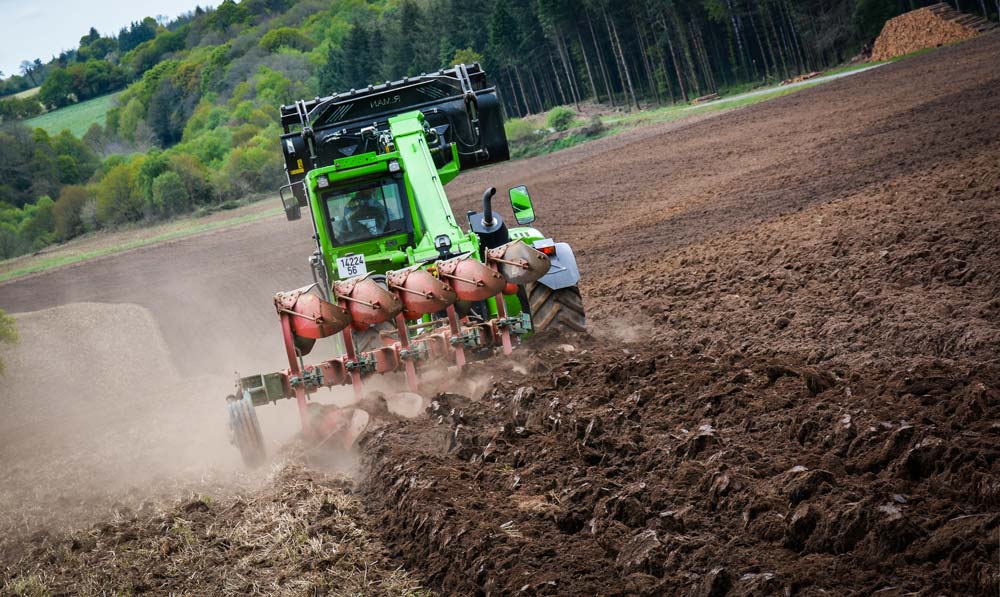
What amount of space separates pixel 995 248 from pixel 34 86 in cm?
20548

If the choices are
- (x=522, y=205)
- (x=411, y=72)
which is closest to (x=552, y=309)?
(x=522, y=205)

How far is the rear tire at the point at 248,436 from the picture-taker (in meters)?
9.56

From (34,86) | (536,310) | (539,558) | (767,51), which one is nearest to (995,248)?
(536,310)

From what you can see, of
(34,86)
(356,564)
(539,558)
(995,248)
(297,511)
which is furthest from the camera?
(34,86)

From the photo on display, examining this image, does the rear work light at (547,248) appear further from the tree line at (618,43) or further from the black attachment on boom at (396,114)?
the tree line at (618,43)

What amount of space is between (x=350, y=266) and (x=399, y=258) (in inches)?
23.2

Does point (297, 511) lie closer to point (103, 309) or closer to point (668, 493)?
point (668, 493)

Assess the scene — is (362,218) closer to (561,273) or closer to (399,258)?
(399,258)

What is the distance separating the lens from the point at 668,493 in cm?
577

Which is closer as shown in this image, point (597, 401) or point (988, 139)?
point (597, 401)

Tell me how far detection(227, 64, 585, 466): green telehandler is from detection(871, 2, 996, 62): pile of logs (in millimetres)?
33097

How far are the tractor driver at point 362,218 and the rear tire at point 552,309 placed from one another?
191 centimetres

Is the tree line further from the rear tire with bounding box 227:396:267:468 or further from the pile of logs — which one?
the rear tire with bounding box 227:396:267:468

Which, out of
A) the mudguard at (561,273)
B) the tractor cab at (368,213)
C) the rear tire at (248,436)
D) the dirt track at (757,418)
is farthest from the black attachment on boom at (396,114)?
the rear tire at (248,436)
